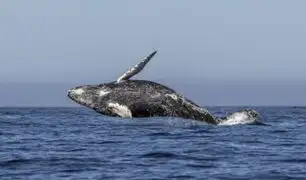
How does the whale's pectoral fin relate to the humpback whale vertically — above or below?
above

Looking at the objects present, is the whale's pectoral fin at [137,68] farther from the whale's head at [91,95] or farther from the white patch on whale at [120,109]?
the white patch on whale at [120,109]

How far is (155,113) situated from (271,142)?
146 inches

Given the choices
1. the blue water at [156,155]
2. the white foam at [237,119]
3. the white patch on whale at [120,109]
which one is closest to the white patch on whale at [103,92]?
the white patch on whale at [120,109]

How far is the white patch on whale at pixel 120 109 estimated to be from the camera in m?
22.2

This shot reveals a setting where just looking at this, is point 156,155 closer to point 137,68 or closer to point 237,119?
point 137,68

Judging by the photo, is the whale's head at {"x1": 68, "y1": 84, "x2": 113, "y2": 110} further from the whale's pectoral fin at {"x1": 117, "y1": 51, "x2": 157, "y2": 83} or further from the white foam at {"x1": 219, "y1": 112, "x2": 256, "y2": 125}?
the white foam at {"x1": 219, "y1": 112, "x2": 256, "y2": 125}

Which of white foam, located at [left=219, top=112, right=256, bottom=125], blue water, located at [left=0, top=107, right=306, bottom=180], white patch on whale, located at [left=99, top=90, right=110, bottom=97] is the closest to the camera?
blue water, located at [left=0, top=107, right=306, bottom=180]

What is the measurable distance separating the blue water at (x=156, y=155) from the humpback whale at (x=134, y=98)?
0.91 m

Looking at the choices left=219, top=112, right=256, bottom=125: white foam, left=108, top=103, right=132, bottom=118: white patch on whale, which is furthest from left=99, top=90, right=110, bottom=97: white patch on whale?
left=219, top=112, right=256, bottom=125: white foam

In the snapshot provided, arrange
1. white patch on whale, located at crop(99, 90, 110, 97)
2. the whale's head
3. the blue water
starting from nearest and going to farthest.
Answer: the blue water
the whale's head
white patch on whale, located at crop(99, 90, 110, 97)

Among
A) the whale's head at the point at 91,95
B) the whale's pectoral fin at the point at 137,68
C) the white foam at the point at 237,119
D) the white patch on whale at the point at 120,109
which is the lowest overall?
the white foam at the point at 237,119

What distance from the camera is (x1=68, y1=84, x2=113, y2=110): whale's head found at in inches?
886

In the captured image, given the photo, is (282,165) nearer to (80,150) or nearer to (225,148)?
(225,148)

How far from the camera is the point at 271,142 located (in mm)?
22781
